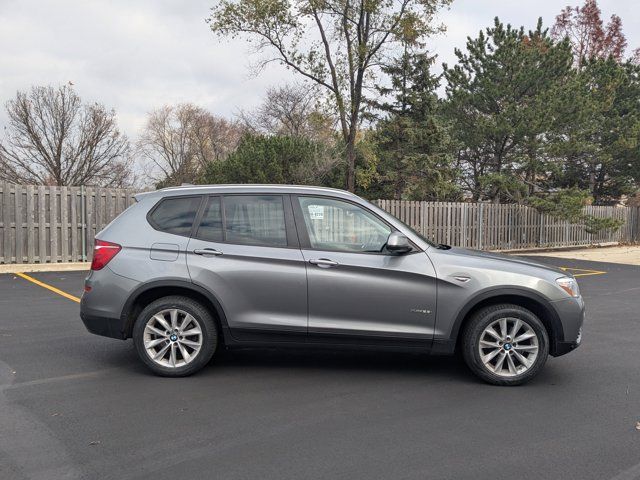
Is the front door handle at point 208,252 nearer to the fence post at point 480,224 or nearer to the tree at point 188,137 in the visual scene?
the fence post at point 480,224

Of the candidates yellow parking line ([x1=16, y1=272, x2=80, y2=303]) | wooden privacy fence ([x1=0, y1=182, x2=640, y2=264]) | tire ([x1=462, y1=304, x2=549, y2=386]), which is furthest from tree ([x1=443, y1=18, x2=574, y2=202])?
tire ([x1=462, y1=304, x2=549, y2=386])

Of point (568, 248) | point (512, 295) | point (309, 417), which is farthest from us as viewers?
point (568, 248)

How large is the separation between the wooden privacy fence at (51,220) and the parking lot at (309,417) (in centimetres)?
867

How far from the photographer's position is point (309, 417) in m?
4.18

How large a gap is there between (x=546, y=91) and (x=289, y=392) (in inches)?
892

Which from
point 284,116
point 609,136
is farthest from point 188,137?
point 609,136

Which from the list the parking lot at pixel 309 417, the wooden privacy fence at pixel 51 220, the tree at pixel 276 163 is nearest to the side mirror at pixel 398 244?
the parking lot at pixel 309 417

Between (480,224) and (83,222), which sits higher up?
(480,224)

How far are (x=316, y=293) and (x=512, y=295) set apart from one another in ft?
5.69

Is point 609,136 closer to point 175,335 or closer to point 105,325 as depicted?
point 175,335

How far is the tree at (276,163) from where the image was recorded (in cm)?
2391

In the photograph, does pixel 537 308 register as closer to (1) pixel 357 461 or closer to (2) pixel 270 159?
(1) pixel 357 461

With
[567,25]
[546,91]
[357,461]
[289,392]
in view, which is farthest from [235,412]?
[567,25]

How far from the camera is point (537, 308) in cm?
503
